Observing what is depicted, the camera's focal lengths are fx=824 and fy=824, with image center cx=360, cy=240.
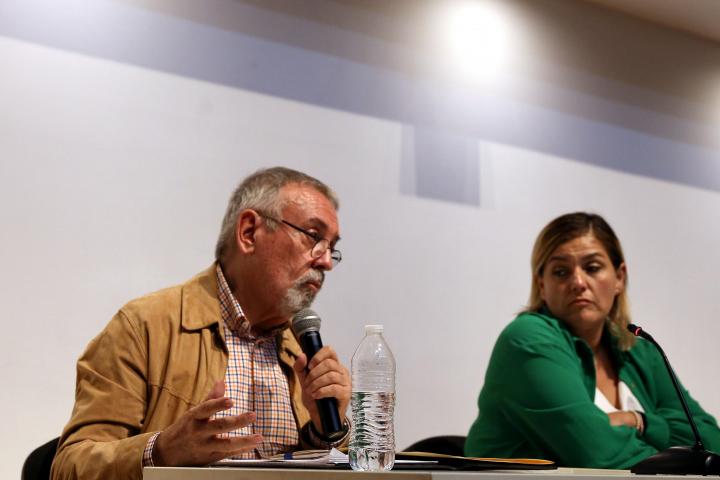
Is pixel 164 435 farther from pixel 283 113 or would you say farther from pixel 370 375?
pixel 283 113

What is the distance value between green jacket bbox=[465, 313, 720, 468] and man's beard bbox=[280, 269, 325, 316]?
71 centimetres

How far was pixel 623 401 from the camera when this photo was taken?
9.09 ft

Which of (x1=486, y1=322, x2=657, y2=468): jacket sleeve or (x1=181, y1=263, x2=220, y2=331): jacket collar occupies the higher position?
(x1=181, y1=263, x2=220, y2=331): jacket collar

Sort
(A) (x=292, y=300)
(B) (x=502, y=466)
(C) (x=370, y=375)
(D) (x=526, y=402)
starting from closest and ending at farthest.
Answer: (B) (x=502, y=466)
(C) (x=370, y=375)
(A) (x=292, y=300)
(D) (x=526, y=402)

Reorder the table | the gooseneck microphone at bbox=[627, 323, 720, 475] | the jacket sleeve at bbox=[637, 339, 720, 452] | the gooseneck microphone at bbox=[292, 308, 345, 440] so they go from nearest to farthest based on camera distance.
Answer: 1. the table
2. the gooseneck microphone at bbox=[627, 323, 720, 475]
3. the gooseneck microphone at bbox=[292, 308, 345, 440]
4. the jacket sleeve at bbox=[637, 339, 720, 452]

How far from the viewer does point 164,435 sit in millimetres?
1589

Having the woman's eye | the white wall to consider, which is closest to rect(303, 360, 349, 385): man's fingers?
the woman's eye

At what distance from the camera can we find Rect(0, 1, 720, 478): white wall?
9.50ft

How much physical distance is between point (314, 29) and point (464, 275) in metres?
1.34

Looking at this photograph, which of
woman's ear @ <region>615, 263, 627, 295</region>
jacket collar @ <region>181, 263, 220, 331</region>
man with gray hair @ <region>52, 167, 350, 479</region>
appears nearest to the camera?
man with gray hair @ <region>52, 167, 350, 479</region>

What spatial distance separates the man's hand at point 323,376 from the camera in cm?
187

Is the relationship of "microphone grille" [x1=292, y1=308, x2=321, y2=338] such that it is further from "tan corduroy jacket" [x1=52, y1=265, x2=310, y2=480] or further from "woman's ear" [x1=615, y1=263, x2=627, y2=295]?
"woman's ear" [x1=615, y1=263, x2=627, y2=295]

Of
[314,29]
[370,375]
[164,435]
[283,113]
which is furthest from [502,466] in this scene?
[314,29]

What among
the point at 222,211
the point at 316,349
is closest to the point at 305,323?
the point at 316,349
